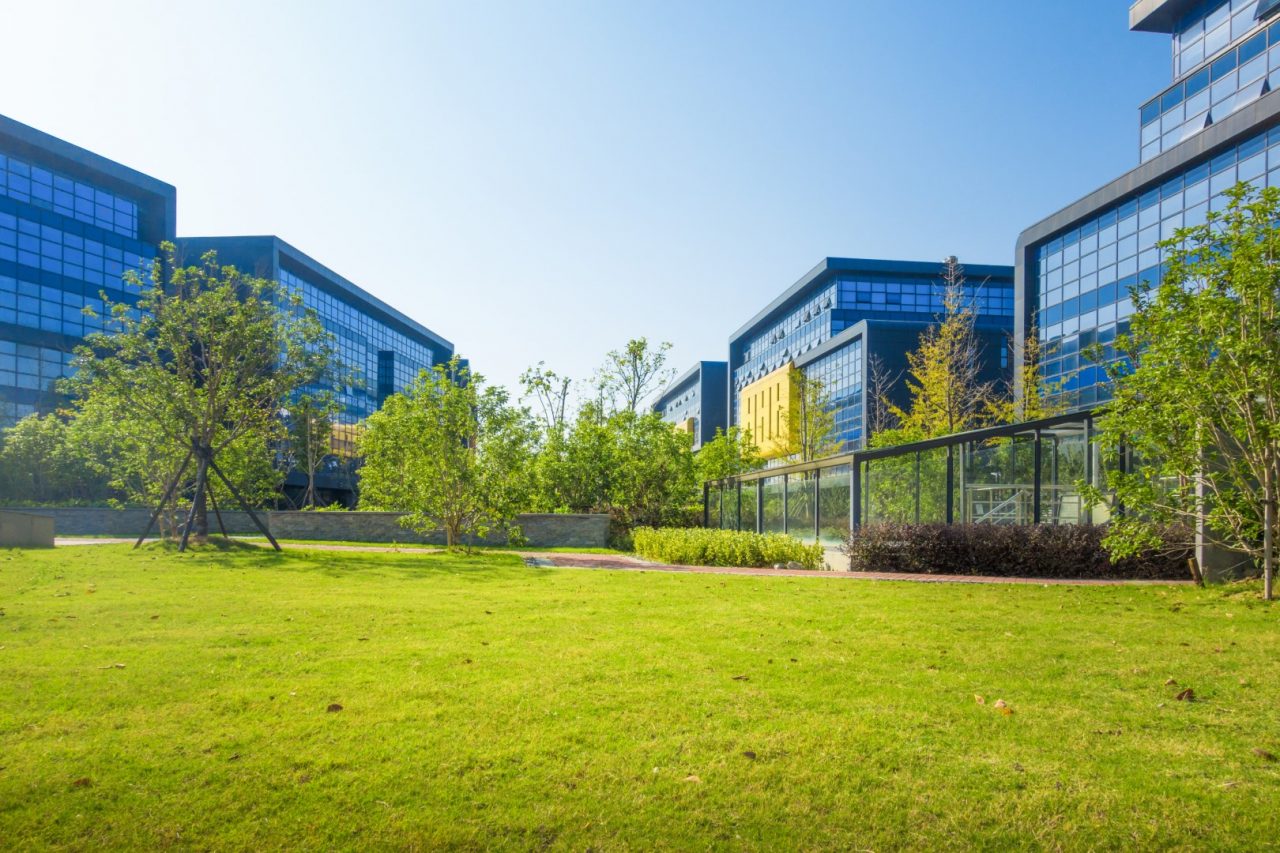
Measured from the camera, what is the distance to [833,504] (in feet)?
78.5

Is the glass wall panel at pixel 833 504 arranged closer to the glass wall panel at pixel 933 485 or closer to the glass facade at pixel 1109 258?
the glass wall panel at pixel 933 485

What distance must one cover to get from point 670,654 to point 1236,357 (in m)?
9.72

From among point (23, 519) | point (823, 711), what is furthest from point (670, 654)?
point (23, 519)

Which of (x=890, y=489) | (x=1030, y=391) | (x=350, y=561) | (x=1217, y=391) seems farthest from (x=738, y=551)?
(x=1030, y=391)

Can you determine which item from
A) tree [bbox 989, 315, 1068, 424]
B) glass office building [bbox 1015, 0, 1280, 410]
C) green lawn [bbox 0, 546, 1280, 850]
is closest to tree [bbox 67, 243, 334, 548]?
green lawn [bbox 0, 546, 1280, 850]

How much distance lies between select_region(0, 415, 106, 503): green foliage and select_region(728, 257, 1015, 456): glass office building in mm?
39980

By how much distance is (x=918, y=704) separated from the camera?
592 cm

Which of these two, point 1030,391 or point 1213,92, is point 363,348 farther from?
point 1213,92

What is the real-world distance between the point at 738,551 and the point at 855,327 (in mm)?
42712

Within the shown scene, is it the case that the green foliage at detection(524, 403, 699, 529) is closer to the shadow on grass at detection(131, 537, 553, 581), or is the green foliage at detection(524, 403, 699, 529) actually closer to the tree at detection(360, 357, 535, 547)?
the tree at detection(360, 357, 535, 547)

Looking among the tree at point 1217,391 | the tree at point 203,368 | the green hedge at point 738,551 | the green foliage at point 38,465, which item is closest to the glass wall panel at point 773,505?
the green hedge at point 738,551

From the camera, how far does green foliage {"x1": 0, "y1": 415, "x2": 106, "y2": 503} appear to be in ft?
123

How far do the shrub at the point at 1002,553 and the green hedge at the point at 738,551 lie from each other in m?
1.72

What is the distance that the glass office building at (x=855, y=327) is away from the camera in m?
58.3
